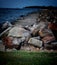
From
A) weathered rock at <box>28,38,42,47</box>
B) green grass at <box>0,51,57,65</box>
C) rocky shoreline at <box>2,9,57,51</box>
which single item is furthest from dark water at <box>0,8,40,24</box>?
green grass at <box>0,51,57,65</box>

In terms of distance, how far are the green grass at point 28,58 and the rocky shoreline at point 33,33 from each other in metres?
0.10

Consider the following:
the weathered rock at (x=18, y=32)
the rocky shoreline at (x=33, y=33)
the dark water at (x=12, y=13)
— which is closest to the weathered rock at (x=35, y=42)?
the rocky shoreline at (x=33, y=33)

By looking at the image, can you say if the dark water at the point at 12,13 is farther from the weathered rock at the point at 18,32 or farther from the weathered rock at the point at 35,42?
the weathered rock at the point at 35,42

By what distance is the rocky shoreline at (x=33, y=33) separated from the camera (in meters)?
3.04

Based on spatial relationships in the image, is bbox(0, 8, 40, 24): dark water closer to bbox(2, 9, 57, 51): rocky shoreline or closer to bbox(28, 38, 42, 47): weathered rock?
bbox(2, 9, 57, 51): rocky shoreline

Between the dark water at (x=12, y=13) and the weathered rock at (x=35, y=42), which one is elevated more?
the dark water at (x=12, y=13)

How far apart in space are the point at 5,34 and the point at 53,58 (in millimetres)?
1000

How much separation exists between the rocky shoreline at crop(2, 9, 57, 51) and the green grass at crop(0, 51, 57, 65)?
0.34 feet

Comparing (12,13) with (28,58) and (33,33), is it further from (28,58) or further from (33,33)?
(28,58)

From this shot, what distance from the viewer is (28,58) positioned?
117 inches

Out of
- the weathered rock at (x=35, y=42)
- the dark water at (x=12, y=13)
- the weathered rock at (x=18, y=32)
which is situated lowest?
the weathered rock at (x=35, y=42)

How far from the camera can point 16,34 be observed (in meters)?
3.08

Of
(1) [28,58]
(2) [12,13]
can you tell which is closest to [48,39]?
(1) [28,58]

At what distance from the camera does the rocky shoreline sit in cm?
304
